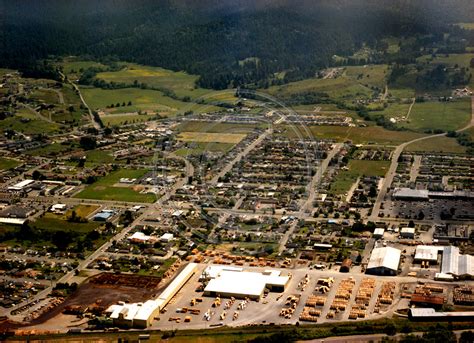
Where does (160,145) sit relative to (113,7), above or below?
below

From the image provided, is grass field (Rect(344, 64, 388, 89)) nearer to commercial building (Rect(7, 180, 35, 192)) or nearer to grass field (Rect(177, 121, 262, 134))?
grass field (Rect(177, 121, 262, 134))

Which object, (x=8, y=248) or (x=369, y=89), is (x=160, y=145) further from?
(x=369, y=89)

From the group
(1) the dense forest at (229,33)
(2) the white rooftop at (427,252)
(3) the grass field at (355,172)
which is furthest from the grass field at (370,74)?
(2) the white rooftop at (427,252)

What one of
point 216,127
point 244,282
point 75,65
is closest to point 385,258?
point 244,282

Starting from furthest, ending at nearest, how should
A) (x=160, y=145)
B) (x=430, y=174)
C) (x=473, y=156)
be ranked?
(x=160, y=145) < (x=473, y=156) < (x=430, y=174)

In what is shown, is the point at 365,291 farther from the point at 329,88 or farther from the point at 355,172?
the point at 329,88

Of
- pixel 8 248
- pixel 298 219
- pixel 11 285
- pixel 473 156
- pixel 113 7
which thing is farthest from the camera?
pixel 113 7

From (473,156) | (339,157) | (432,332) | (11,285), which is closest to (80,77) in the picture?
(339,157)

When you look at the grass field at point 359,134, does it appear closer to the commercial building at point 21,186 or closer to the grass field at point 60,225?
the commercial building at point 21,186

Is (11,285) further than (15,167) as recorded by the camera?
No
